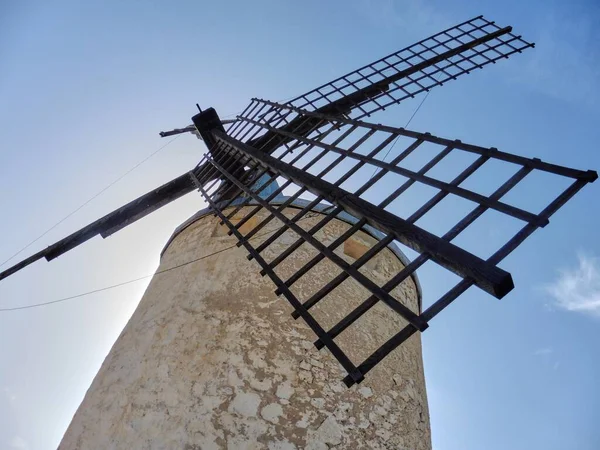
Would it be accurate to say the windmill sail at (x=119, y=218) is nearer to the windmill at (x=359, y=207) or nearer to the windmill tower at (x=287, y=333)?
the windmill at (x=359, y=207)

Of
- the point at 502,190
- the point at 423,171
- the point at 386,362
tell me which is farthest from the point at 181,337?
the point at 502,190

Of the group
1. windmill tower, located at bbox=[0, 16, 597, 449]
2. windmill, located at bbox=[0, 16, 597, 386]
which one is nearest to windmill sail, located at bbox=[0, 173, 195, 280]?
windmill, located at bbox=[0, 16, 597, 386]

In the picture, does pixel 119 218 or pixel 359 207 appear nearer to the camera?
pixel 359 207

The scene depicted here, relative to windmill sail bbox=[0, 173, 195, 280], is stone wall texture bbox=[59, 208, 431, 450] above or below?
below

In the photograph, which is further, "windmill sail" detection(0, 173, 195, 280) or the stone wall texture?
"windmill sail" detection(0, 173, 195, 280)

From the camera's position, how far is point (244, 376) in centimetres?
288

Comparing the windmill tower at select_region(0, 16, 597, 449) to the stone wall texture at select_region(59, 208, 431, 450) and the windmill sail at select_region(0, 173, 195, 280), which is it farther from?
the windmill sail at select_region(0, 173, 195, 280)

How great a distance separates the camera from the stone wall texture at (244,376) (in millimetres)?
2682

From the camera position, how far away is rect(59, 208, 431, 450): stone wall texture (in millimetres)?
2682

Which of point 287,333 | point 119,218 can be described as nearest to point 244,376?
point 287,333

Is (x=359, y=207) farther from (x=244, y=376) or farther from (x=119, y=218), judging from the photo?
(x=119, y=218)

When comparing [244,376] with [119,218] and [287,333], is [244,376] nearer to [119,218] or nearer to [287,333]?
[287,333]

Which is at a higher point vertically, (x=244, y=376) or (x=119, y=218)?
(x=119, y=218)


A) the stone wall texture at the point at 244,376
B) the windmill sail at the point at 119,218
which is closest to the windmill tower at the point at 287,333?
the stone wall texture at the point at 244,376
